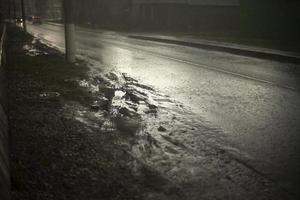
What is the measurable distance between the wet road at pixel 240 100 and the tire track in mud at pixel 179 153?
9cm

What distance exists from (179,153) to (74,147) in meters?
1.47

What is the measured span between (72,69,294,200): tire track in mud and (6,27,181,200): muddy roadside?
36mm

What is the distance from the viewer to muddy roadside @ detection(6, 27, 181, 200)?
415 cm

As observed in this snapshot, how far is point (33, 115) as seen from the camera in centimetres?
717

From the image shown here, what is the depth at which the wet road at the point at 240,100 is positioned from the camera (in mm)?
5098

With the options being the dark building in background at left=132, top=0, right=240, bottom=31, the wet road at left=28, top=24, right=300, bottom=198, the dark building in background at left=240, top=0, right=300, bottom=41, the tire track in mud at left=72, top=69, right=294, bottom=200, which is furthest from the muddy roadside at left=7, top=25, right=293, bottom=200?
the dark building in background at left=132, top=0, right=240, bottom=31

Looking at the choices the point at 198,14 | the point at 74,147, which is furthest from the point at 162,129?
the point at 198,14

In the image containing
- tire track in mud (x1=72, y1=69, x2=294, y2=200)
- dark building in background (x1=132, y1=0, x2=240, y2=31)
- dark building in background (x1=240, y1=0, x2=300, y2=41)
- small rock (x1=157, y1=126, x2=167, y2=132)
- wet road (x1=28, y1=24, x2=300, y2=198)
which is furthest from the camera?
dark building in background (x1=132, y1=0, x2=240, y2=31)

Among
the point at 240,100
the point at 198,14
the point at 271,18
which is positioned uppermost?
the point at 271,18

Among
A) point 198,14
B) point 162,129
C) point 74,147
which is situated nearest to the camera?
point 74,147

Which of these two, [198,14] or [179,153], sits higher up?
[198,14]

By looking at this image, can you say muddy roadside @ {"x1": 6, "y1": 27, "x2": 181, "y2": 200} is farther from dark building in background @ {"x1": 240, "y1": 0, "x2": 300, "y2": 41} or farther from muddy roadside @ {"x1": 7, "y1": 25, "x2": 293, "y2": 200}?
dark building in background @ {"x1": 240, "y1": 0, "x2": 300, "y2": 41}

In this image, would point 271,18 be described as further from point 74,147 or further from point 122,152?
point 74,147

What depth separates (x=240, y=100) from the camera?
8367mm
